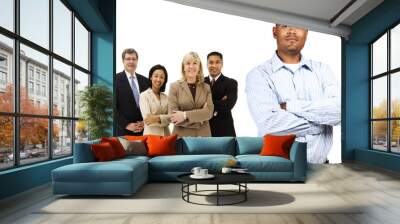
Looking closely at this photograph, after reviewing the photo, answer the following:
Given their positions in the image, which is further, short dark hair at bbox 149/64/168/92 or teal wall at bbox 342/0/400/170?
teal wall at bbox 342/0/400/170

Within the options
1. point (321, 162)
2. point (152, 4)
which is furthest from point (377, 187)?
point (152, 4)

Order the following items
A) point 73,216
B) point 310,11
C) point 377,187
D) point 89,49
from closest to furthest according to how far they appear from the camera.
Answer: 1. point 73,216
2. point 377,187
3. point 310,11
4. point 89,49

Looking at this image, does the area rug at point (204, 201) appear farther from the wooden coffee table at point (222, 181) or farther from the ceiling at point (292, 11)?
the ceiling at point (292, 11)

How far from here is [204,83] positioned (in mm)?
8891

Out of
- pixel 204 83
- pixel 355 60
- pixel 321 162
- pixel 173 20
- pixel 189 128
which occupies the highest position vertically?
pixel 173 20

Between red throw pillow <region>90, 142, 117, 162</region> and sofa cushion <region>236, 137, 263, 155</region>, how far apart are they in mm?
2456

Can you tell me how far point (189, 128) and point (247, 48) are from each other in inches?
94.9

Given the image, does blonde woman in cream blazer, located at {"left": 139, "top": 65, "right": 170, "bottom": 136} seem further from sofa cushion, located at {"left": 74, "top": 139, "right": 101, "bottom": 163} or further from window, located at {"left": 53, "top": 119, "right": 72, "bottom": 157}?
sofa cushion, located at {"left": 74, "top": 139, "right": 101, "bottom": 163}

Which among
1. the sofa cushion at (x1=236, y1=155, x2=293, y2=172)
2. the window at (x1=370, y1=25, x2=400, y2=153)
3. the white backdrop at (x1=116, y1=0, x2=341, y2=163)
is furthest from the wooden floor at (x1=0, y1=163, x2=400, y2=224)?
the white backdrop at (x1=116, y1=0, x2=341, y2=163)

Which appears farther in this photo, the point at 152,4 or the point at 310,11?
the point at 152,4

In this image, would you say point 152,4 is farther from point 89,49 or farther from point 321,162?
point 321,162

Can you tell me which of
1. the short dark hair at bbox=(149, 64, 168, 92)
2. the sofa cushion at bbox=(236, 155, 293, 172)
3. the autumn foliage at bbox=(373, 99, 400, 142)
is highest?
the short dark hair at bbox=(149, 64, 168, 92)

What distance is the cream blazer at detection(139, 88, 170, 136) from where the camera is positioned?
348 inches

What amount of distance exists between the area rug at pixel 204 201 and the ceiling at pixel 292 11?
4264mm
